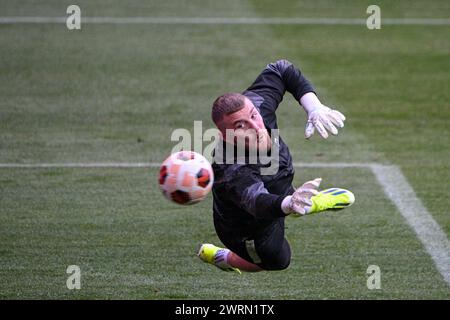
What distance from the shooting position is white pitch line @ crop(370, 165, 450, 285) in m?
10.4

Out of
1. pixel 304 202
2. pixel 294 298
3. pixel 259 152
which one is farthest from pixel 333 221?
pixel 304 202

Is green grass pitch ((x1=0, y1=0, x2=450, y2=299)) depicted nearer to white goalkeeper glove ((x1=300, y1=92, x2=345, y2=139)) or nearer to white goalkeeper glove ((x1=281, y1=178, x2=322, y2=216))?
white goalkeeper glove ((x1=300, y1=92, x2=345, y2=139))

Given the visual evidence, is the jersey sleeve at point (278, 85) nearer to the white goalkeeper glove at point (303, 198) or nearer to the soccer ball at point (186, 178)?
the soccer ball at point (186, 178)

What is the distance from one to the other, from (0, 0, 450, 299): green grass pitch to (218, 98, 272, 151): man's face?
173 cm

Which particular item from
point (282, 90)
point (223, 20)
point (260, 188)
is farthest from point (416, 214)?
point (223, 20)

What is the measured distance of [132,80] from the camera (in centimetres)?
1783

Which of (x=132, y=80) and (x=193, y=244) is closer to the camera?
(x=193, y=244)

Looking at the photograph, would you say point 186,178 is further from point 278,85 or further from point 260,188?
point 278,85

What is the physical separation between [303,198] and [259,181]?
2.63 feet

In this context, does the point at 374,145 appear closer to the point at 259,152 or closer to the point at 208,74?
the point at 208,74

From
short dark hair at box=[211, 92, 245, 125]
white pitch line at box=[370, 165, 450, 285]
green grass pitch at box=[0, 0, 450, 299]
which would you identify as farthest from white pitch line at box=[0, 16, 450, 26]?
short dark hair at box=[211, 92, 245, 125]

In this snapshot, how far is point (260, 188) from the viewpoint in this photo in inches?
321

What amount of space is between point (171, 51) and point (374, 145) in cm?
602
